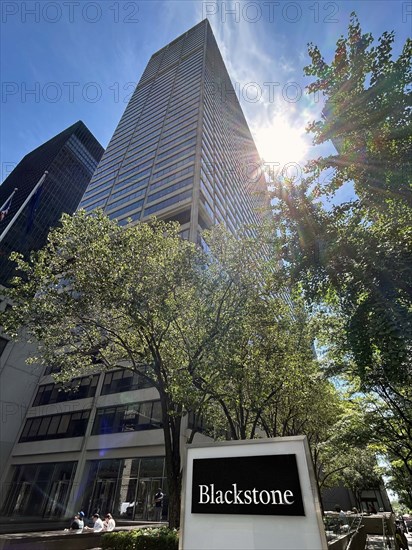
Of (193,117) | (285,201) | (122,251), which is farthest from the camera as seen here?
(193,117)

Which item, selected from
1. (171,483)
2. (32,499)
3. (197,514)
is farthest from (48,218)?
(197,514)

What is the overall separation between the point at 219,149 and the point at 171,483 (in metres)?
55.6

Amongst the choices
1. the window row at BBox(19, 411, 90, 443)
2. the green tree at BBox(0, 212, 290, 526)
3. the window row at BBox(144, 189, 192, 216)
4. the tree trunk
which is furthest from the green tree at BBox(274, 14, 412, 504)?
the window row at BBox(144, 189, 192, 216)

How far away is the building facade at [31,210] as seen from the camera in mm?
32594

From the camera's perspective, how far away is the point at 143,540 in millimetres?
8750

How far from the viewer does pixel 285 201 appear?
9.53 m

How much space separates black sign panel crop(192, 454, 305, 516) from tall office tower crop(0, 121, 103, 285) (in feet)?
225

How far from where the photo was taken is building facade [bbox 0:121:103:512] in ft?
107

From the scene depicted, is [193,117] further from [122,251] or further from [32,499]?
[32,499]

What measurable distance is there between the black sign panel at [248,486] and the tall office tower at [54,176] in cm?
6867

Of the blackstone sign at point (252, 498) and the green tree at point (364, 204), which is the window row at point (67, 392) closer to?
the green tree at point (364, 204)

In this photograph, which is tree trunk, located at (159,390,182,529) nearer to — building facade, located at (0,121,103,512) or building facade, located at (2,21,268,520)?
building facade, located at (2,21,268,520)

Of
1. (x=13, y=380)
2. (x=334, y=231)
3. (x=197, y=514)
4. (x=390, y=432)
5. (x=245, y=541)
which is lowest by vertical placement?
(x=245, y=541)

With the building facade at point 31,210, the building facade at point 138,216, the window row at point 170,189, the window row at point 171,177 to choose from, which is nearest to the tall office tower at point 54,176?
the building facade at point 31,210
